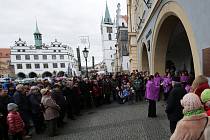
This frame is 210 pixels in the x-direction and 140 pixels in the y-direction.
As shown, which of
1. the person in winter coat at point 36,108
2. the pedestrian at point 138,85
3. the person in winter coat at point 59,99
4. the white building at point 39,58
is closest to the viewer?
the person in winter coat at point 36,108

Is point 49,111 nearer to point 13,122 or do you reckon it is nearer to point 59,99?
point 59,99

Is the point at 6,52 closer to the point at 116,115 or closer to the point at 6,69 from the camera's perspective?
the point at 6,69

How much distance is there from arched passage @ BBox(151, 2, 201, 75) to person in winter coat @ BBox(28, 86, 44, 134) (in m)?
5.75

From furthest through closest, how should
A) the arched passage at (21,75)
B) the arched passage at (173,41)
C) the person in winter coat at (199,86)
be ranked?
the arched passage at (21,75), the arched passage at (173,41), the person in winter coat at (199,86)

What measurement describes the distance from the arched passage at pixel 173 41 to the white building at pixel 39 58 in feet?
216

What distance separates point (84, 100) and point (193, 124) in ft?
36.0

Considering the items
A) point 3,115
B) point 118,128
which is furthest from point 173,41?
point 3,115

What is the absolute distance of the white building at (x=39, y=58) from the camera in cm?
8450

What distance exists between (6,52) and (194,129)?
366 feet

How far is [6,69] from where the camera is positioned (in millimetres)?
83562

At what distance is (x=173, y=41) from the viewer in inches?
685

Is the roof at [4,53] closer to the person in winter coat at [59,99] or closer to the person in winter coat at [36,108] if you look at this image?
the person in winter coat at [59,99]

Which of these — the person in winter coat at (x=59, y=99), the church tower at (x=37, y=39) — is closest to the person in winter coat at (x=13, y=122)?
the person in winter coat at (x=59, y=99)

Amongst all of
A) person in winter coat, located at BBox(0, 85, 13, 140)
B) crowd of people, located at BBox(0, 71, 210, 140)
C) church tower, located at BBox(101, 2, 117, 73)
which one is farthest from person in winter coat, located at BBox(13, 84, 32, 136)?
church tower, located at BBox(101, 2, 117, 73)
